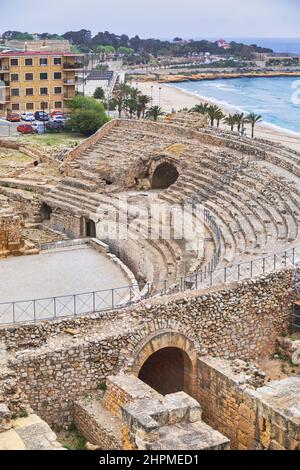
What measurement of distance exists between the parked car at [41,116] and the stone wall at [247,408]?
39678mm

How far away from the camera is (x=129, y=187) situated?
40750 mm

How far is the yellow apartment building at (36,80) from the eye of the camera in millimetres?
61156

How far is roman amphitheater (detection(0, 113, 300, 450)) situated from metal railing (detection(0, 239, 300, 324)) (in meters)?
0.07

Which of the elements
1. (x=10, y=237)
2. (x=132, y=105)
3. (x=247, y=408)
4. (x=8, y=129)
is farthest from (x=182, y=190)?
(x=132, y=105)

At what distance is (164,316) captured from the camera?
19.2 m

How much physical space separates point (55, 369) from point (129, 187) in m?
23.7

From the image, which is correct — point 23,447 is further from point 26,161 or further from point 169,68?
point 169,68

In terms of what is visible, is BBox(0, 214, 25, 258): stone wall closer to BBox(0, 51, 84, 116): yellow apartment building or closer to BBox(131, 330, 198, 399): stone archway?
BBox(131, 330, 198, 399): stone archway

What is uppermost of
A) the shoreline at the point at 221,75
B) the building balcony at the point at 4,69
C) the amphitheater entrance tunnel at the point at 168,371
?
the building balcony at the point at 4,69

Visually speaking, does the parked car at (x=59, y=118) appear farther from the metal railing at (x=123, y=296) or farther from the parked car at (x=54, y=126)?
the metal railing at (x=123, y=296)

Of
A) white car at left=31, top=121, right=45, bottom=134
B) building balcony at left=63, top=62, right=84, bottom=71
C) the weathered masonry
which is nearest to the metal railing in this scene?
the weathered masonry

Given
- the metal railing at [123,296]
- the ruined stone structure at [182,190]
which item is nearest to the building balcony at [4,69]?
the ruined stone structure at [182,190]

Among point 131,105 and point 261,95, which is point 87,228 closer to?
point 131,105

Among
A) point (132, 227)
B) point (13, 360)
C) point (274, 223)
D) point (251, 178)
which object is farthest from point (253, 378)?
point (251, 178)
